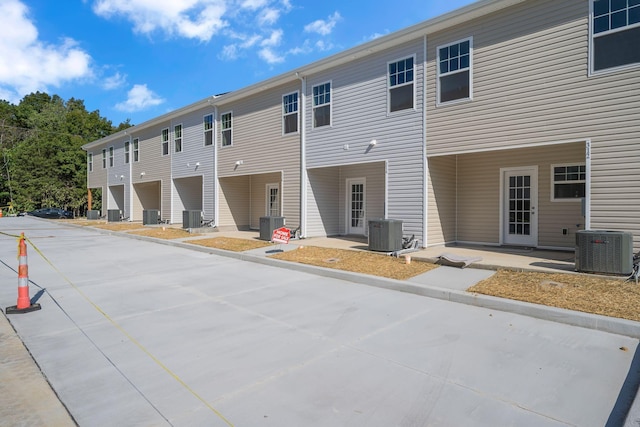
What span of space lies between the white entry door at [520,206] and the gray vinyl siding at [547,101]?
0.42m

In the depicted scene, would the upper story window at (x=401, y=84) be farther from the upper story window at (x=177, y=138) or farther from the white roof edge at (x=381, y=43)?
the upper story window at (x=177, y=138)

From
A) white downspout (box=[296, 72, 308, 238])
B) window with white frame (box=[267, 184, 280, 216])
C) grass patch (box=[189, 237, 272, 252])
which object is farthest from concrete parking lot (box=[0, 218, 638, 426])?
window with white frame (box=[267, 184, 280, 216])

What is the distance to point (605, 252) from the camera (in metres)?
6.44

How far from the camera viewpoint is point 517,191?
33.6ft

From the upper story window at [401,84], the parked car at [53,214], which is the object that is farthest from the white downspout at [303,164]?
the parked car at [53,214]

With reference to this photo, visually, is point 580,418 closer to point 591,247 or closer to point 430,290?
point 430,290

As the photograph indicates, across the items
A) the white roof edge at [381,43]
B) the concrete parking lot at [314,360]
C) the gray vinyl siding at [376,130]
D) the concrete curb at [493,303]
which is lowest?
the concrete parking lot at [314,360]

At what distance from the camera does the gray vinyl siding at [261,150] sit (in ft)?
44.9

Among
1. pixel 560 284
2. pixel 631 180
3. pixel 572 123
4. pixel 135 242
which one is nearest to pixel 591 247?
pixel 560 284

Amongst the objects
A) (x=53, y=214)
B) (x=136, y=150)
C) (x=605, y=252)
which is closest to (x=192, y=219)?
(x=136, y=150)

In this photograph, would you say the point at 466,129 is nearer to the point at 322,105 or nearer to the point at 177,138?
the point at 322,105

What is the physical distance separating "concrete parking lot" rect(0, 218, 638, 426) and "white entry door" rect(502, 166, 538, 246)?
5394mm

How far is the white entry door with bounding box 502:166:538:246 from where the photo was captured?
32.5ft

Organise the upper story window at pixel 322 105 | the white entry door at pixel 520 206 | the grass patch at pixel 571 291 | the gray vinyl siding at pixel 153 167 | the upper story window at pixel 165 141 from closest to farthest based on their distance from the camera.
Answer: the grass patch at pixel 571 291
the white entry door at pixel 520 206
the upper story window at pixel 322 105
the gray vinyl siding at pixel 153 167
the upper story window at pixel 165 141
